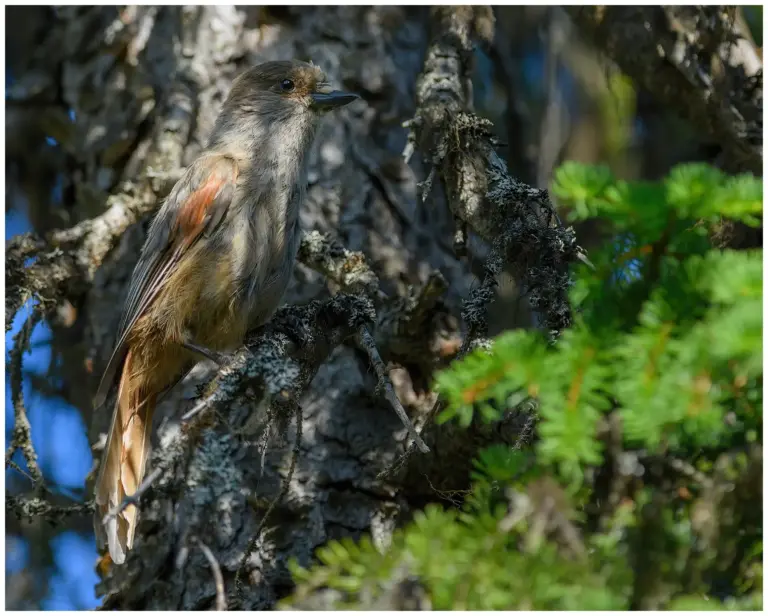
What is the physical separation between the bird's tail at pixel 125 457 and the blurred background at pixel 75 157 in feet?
2.44

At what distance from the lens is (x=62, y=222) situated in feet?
18.0

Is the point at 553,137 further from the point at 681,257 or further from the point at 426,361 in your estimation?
the point at 681,257

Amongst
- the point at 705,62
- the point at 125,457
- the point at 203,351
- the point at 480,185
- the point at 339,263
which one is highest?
the point at 705,62

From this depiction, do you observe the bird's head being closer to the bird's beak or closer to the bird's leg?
the bird's beak

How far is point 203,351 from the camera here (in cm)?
422

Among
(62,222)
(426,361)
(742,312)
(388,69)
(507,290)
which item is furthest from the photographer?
(507,290)

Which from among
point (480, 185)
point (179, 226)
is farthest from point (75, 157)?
point (480, 185)

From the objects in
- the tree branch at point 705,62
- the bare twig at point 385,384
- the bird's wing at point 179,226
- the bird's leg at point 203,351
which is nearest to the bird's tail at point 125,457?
the bird's wing at point 179,226

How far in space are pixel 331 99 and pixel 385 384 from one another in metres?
2.07

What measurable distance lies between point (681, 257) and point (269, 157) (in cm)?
295

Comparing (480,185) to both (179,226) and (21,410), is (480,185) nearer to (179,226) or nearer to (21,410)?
(179,226)

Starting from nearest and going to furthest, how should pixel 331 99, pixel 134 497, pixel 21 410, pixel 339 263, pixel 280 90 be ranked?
pixel 134 497 → pixel 21 410 → pixel 339 263 → pixel 331 99 → pixel 280 90

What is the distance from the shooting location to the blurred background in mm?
5281

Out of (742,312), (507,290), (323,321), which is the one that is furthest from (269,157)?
(742,312)
